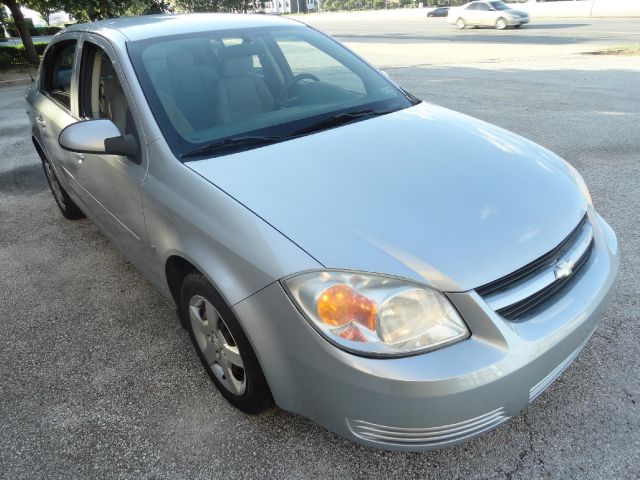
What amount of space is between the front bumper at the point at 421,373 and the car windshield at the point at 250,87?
964mm

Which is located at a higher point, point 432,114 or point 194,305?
point 432,114

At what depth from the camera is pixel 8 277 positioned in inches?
137

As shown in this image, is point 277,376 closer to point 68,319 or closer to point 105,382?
point 105,382

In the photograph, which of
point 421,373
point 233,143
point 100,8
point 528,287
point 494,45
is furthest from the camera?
point 494,45

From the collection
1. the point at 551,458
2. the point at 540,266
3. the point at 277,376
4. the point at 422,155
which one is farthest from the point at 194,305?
the point at 551,458

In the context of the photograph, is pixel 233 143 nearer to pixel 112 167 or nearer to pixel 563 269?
pixel 112 167

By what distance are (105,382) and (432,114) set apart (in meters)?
2.20

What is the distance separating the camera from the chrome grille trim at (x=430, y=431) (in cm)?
156

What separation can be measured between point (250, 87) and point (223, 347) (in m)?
1.38

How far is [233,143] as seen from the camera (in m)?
2.25

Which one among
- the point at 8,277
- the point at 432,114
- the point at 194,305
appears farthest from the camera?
the point at 8,277

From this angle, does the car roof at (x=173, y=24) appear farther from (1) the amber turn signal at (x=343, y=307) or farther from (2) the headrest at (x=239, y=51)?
(1) the amber turn signal at (x=343, y=307)

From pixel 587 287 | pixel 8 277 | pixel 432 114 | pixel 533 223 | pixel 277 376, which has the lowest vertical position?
pixel 8 277

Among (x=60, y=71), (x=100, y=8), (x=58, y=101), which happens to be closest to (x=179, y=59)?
(x=58, y=101)
